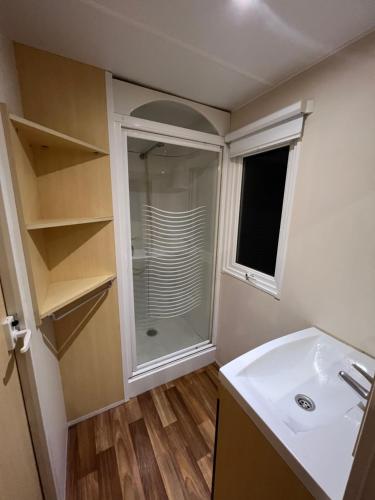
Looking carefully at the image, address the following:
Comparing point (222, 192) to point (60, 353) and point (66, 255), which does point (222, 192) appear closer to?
point (66, 255)

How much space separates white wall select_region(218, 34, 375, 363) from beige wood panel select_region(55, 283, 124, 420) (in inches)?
46.4

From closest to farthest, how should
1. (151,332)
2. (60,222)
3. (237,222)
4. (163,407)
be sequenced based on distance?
(60,222) < (163,407) < (237,222) < (151,332)

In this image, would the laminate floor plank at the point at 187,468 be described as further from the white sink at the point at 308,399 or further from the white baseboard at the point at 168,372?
the white sink at the point at 308,399

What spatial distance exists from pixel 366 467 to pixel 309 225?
3.31 feet

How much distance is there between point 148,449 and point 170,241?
143 centimetres

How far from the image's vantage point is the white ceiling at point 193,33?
748 millimetres

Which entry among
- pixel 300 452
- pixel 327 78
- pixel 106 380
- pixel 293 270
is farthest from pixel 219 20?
pixel 106 380

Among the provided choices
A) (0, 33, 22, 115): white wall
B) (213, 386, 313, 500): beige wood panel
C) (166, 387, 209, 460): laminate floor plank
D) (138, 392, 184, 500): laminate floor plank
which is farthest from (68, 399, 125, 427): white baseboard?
(0, 33, 22, 115): white wall

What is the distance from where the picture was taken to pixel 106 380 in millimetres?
1507

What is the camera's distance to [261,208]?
1508 millimetres

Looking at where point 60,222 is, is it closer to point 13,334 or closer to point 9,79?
point 13,334

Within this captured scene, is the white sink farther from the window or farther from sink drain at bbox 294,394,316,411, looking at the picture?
the window

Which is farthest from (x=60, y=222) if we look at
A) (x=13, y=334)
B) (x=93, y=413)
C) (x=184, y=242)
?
(x=93, y=413)

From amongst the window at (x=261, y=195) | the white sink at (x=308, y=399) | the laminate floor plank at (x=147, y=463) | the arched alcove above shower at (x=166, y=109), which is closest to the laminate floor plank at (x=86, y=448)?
the laminate floor plank at (x=147, y=463)
